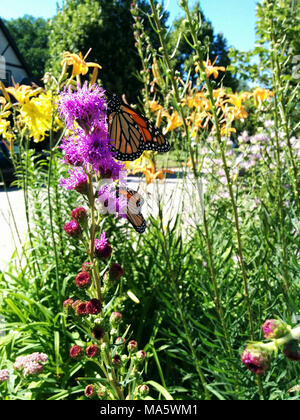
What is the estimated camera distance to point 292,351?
474 mm

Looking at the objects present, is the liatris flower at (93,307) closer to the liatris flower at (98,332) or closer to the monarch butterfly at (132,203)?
the liatris flower at (98,332)

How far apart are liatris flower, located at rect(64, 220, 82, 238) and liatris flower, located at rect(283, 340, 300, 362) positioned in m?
0.71

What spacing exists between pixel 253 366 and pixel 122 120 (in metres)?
1.01

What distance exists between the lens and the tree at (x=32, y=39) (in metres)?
15.0

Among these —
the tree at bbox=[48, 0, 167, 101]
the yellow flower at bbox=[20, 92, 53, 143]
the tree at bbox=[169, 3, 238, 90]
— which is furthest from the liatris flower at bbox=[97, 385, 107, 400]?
the tree at bbox=[48, 0, 167, 101]

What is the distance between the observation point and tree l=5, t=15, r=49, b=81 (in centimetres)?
1497

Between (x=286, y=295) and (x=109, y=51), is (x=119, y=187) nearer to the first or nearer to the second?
(x=286, y=295)

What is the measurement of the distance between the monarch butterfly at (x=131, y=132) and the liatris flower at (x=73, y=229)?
0.33m

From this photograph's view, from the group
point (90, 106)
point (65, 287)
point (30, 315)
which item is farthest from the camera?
point (30, 315)
